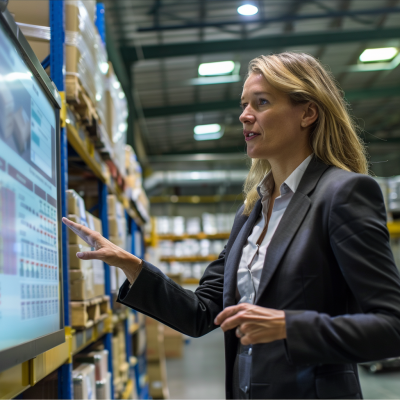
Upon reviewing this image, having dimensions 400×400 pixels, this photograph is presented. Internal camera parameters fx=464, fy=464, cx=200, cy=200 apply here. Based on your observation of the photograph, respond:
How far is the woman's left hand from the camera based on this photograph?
1.21 m

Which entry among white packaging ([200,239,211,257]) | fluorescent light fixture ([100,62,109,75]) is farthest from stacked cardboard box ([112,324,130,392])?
white packaging ([200,239,211,257])

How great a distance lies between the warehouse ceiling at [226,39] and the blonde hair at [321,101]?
4809 mm

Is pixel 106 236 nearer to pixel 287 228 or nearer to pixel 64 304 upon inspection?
pixel 64 304

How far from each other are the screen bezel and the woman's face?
0.78m

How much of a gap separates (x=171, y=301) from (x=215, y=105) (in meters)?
11.3

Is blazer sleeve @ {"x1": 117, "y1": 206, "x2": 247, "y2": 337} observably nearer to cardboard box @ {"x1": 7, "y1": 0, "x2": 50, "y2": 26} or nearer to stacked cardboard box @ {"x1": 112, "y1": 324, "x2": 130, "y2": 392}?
cardboard box @ {"x1": 7, "y1": 0, "x2": 50, "y2": 26}

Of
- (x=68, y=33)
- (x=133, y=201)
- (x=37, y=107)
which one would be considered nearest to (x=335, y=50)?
(x=133, y=201)

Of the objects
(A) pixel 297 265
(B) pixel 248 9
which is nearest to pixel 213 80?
(B) pixel 248 9

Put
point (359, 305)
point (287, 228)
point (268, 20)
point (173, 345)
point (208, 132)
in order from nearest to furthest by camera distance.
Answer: point (359, 305), point (287, 228), point (268, 20), point (173, 345), point (208, 132)

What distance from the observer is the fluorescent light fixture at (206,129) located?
50.7 ft

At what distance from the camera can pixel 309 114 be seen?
1657 mm

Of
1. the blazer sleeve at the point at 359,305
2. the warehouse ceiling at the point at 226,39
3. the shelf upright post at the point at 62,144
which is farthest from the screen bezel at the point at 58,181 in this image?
the warehouse ceiling at the point at 226,39

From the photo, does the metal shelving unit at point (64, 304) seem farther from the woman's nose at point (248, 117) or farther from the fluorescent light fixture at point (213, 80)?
the fluorescent light fixture at point (213, 80)

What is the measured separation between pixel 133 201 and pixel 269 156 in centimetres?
390
